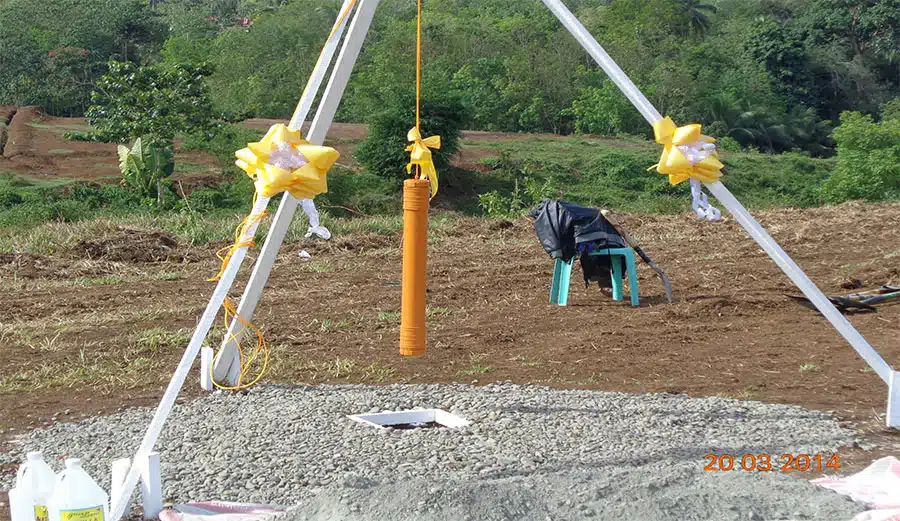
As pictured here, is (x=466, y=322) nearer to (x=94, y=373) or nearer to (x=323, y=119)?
(x=94, y=373)

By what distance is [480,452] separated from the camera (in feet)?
15.2

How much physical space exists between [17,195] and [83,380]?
598 inches

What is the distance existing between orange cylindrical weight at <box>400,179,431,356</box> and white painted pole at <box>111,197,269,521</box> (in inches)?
28.7

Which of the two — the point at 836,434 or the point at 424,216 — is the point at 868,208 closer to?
the point at 836,434

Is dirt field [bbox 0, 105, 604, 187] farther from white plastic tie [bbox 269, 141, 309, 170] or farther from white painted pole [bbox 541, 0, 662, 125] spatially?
white plastic tie [bbox 269, 141, 309, 170]

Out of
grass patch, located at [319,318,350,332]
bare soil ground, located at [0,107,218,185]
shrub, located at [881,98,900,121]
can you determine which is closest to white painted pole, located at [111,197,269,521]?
grass patch, located at [319,318,350,332]

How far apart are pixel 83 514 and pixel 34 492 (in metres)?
0.23

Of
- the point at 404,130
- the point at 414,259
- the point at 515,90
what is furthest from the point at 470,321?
the point at 515,90

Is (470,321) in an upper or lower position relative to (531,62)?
lower

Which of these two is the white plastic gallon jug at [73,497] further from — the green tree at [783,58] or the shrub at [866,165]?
the green tree at [783,58]

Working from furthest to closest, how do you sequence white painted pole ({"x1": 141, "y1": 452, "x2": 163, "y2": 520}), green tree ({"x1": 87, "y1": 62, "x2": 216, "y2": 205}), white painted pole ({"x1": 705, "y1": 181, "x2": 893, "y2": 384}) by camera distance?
1. green tree ({"x1": 87, "y1": 62, "x2": 216, "y2": 205})
2. white painted pole ({"x1": 705, "y1": 181, "x2": 893, "y2": 384})
3. white painted pole ({"x1": 141, "y1": 452, "x2": 163, "y2": 520})

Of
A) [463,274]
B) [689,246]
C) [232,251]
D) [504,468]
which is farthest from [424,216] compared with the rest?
[689,246]

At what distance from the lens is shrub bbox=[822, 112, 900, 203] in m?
25.2

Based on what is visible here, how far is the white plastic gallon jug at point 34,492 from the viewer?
365 centimetres
